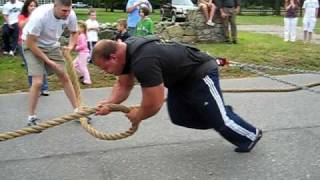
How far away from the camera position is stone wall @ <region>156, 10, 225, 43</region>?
1355cm

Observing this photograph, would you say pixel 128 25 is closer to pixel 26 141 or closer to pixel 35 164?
pixel 26 141

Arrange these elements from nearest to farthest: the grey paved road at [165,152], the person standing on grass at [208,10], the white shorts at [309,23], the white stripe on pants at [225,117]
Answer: the grey paved road at [165,152]
the white stripe on pants at [225,117]
the person standing on grass at [208,10]
the white shorts at [309,23]

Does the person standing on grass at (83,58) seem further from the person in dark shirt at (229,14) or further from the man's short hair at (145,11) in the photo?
the person in dark shirt at (229,14)

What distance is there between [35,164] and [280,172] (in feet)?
7.19

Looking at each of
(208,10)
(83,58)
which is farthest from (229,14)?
(83,58)

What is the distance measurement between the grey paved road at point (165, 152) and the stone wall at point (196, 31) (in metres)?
6.52

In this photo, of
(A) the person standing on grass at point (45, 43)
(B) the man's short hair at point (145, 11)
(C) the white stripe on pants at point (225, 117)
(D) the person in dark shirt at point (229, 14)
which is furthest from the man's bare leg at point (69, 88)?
(D) the person in dark shirt at point (229, 14)

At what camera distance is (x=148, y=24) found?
11000 millimetres

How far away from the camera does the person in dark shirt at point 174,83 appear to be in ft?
13.9

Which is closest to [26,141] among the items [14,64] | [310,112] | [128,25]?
[310,112]

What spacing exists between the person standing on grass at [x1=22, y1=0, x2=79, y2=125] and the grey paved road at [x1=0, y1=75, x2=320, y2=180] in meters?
0.50

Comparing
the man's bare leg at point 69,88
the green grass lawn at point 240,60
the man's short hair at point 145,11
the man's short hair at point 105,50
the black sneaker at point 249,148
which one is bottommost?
the green grass lawn at point 240,60

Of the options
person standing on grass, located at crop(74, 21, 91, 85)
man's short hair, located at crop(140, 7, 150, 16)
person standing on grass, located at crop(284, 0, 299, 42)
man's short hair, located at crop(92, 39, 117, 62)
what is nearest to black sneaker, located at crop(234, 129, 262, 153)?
man's short hair, located at crop(92, 39, 117, 62)

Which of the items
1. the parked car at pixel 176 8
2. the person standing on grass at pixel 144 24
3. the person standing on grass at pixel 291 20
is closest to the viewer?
the person standing on grass at pixel 144 24
